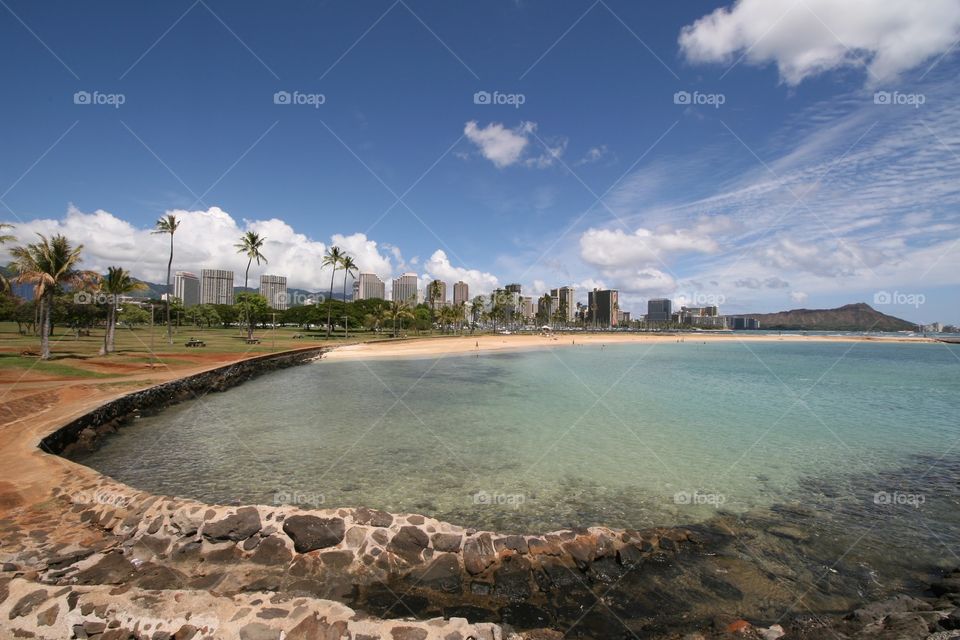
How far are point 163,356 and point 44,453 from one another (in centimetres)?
2923

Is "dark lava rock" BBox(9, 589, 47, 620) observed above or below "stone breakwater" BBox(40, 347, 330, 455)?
above

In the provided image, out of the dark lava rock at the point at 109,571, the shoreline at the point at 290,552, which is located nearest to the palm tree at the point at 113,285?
the shoreline at the point at 290,552

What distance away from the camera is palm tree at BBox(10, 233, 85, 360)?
89.1 feet

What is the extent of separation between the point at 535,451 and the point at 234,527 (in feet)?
33.8

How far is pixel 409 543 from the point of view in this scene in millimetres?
7734

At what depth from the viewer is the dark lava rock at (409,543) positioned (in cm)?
757

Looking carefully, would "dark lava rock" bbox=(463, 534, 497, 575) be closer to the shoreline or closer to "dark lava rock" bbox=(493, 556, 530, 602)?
the shoreline

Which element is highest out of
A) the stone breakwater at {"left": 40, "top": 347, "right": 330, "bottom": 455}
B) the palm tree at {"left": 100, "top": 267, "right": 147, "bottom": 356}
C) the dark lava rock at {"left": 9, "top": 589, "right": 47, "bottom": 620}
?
the palm tree at {"left": 100, "top": 267, "right": 147, "bottom": 356}

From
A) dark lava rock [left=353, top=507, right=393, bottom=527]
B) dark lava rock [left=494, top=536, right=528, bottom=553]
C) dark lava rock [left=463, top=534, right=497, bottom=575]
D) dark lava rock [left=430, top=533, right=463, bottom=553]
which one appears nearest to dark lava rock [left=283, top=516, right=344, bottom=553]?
dark lava rock [left=353, top=507, right=393, bottom=527]

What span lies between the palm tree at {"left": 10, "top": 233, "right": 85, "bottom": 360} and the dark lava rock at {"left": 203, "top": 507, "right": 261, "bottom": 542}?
30.0 m

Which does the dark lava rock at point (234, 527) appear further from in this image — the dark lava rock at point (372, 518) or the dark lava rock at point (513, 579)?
the dark lava rock at point (513, 579)

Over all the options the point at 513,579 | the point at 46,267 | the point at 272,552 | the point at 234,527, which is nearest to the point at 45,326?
the point at 46,267

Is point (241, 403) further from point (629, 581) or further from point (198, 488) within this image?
point (629, 581)

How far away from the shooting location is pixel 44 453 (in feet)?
38.5
